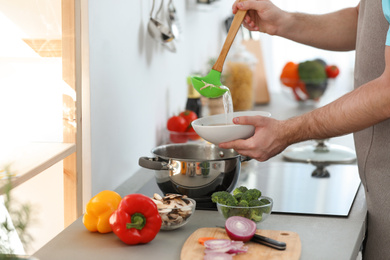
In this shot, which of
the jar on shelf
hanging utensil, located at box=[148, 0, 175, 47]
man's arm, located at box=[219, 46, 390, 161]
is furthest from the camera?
the jar on shelf

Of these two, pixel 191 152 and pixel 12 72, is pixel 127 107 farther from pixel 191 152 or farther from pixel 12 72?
pixel 12 72

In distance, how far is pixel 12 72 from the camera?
1039 millimetres

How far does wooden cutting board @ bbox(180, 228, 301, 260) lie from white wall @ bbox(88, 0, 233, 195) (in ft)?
1.32

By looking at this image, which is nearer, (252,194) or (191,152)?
(252,194)

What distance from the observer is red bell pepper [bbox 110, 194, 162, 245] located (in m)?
1.06

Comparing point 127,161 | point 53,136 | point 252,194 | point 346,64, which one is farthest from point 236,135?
point 346,64

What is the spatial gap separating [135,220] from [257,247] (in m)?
0.24

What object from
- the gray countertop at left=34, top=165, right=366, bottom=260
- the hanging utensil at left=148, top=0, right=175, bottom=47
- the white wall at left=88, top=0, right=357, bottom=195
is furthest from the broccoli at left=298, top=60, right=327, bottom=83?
the gray countertop at left=34, top=165, right=366, bottom=260

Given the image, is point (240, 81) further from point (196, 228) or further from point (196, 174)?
point (196, 228)

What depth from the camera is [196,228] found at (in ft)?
3.92

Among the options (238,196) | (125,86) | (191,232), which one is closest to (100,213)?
(191,232)

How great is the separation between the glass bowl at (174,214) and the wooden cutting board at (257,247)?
43 millimetres

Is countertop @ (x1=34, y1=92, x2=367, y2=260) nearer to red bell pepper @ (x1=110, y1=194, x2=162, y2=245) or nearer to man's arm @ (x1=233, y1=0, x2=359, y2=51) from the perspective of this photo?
red bell pepper @ (x1=110, y1=194, x2=162, y2=245)

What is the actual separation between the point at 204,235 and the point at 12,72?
19.5 inches
